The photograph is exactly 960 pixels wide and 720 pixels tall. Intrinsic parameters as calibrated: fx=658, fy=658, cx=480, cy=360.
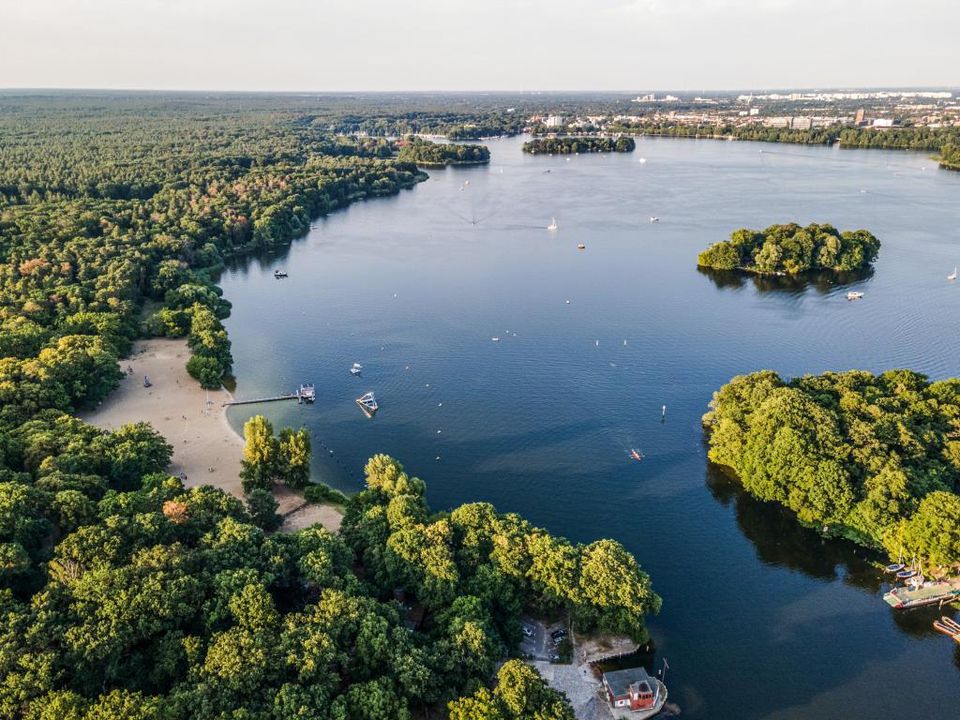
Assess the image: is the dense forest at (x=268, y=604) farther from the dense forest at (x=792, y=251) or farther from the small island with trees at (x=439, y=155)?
the small island with trees at (x=439, y=155)

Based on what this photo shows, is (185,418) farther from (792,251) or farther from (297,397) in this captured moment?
(792,251)

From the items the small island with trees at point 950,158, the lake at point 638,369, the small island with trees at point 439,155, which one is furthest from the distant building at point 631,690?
the small island with trees at point 950,158

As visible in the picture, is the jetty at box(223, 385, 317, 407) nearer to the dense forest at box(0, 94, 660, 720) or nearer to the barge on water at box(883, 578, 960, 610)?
the dense forest at box(0, 94, 660, 720)

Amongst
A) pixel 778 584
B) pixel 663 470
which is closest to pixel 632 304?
pixel 663 470

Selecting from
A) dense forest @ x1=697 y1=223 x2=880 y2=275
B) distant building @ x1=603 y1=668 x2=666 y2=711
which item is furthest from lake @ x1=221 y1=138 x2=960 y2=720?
dense forest @ x1=697 y1=223 x2=880 y2=275

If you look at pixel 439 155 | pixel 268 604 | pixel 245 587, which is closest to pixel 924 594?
pixel 268 604
